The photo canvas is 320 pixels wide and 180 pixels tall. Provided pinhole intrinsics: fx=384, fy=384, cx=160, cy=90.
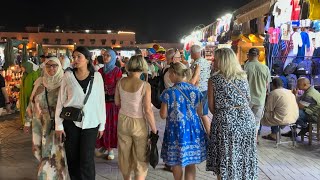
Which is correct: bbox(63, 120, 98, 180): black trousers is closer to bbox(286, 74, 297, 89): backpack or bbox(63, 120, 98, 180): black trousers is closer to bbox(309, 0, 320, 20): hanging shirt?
bbox(309, 0, 320, 20): hanging shirt

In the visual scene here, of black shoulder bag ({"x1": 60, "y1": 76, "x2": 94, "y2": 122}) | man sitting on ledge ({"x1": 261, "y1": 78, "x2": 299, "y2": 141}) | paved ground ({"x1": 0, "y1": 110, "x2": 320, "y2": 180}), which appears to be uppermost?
black shoulder bag ({"x1": 60, "y1": 76, "x2": 94, "y2": 122})

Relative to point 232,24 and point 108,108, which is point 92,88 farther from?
point 232,24

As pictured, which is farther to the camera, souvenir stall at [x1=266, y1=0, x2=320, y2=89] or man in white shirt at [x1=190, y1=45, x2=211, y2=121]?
souvenir stall at [x1=266, y1=0, x2=320, y2=89]

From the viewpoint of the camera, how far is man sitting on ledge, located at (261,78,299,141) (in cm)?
752

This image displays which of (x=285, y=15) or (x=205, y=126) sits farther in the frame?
(x=285, y=15)

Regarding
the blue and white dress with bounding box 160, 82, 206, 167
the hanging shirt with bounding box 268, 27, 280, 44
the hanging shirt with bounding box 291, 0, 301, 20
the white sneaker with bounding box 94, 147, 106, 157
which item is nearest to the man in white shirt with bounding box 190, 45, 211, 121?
the blue and white dress with bounding box 160, 82, 206, 167

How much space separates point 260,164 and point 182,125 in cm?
258

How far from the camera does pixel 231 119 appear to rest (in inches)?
170

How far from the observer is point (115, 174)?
19.3 feet

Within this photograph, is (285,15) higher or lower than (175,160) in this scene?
higher

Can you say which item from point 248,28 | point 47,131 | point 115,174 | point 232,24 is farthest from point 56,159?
point 232,24

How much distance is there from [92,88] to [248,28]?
348 inches

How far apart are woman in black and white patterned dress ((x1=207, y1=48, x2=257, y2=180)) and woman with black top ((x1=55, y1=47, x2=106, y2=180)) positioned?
1361mm

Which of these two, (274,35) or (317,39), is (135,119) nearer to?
(274,35)
